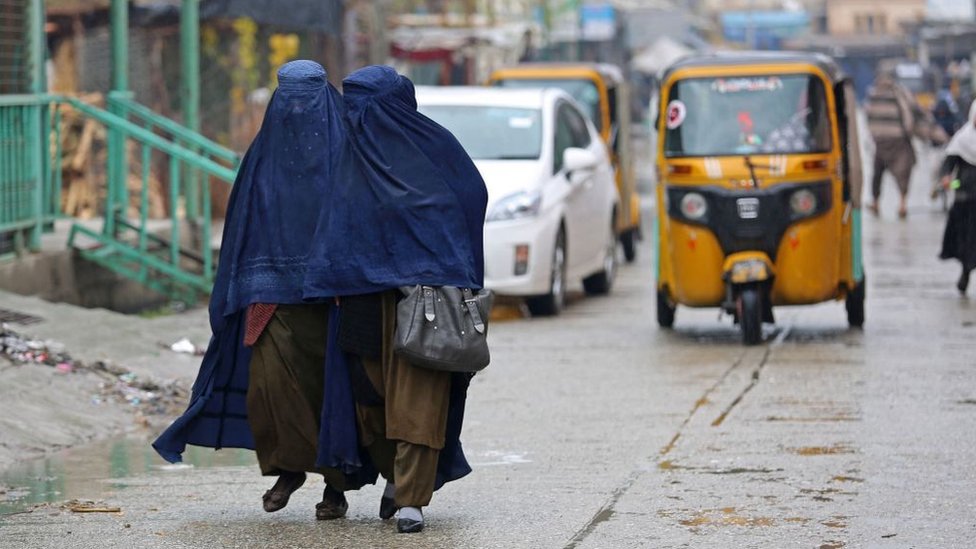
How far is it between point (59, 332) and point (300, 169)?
15.0ft

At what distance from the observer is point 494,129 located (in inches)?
575

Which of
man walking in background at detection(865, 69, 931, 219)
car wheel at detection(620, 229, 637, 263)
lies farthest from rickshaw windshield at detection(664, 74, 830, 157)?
man walking in background at detection(865, 69, 931, 219)

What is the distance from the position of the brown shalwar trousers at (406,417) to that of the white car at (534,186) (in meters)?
7.13

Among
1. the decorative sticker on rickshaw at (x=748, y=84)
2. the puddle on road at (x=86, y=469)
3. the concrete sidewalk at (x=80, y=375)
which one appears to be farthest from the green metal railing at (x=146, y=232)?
the puddle on road at (x=86, y=469)

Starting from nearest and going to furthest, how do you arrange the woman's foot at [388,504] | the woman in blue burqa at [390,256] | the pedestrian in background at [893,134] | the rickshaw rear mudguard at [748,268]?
1. the woman in blue burqa at [390,256]
2. the woman's foot at [388,504]
3. the rickshaw rear mudguard at [748,268]
4. the pedestrian in background at [893,134]

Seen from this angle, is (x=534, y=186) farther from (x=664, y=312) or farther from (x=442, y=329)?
(x=442, y=329)

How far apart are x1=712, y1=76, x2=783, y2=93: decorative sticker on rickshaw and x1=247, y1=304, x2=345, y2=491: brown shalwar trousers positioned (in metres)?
6.34

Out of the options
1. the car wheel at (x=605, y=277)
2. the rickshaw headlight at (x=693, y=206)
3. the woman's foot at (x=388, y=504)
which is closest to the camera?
the woman's foot at (x=388, y=504)

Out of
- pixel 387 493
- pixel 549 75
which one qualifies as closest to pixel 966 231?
pixel 549 75

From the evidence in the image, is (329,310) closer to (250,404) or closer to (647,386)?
(250,404)

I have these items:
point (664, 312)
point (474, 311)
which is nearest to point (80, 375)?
point (474, 311)

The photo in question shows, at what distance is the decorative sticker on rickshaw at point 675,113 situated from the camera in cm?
1232

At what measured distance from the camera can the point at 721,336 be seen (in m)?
12.8

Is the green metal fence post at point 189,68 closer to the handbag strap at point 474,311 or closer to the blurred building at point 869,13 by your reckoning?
the handbag strap at point 474,311
